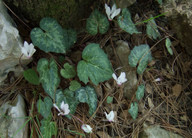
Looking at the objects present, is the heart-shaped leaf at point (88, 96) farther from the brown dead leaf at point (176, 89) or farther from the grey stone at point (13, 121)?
the brown dead leaf at point (176, 89)

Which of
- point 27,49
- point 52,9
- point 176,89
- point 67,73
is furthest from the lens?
point 176,89

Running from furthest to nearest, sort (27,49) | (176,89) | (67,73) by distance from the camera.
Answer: (176,89) < (67,73) < (27,49)

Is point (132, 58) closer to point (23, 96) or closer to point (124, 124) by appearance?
point (124, 124)

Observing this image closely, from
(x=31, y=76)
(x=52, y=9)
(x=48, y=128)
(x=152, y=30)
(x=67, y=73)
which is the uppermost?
(x=52, y=9)

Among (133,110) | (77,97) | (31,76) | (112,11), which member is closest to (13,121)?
(31,76)

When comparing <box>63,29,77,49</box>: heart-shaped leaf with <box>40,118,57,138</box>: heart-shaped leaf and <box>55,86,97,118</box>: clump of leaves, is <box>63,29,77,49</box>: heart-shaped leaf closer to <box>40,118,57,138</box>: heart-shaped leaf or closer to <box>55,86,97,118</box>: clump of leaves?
<box>55,86,97,118</box>: clump of leaves

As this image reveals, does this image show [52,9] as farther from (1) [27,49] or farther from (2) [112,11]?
(2) [112,11]

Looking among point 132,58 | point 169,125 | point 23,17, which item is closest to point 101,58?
point 132,58

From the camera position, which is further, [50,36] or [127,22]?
[127,22]

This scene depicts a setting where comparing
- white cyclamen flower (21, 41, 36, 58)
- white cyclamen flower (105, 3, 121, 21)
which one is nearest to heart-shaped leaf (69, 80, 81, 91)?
white cyclamen flower (21, 41, 36, 58)
